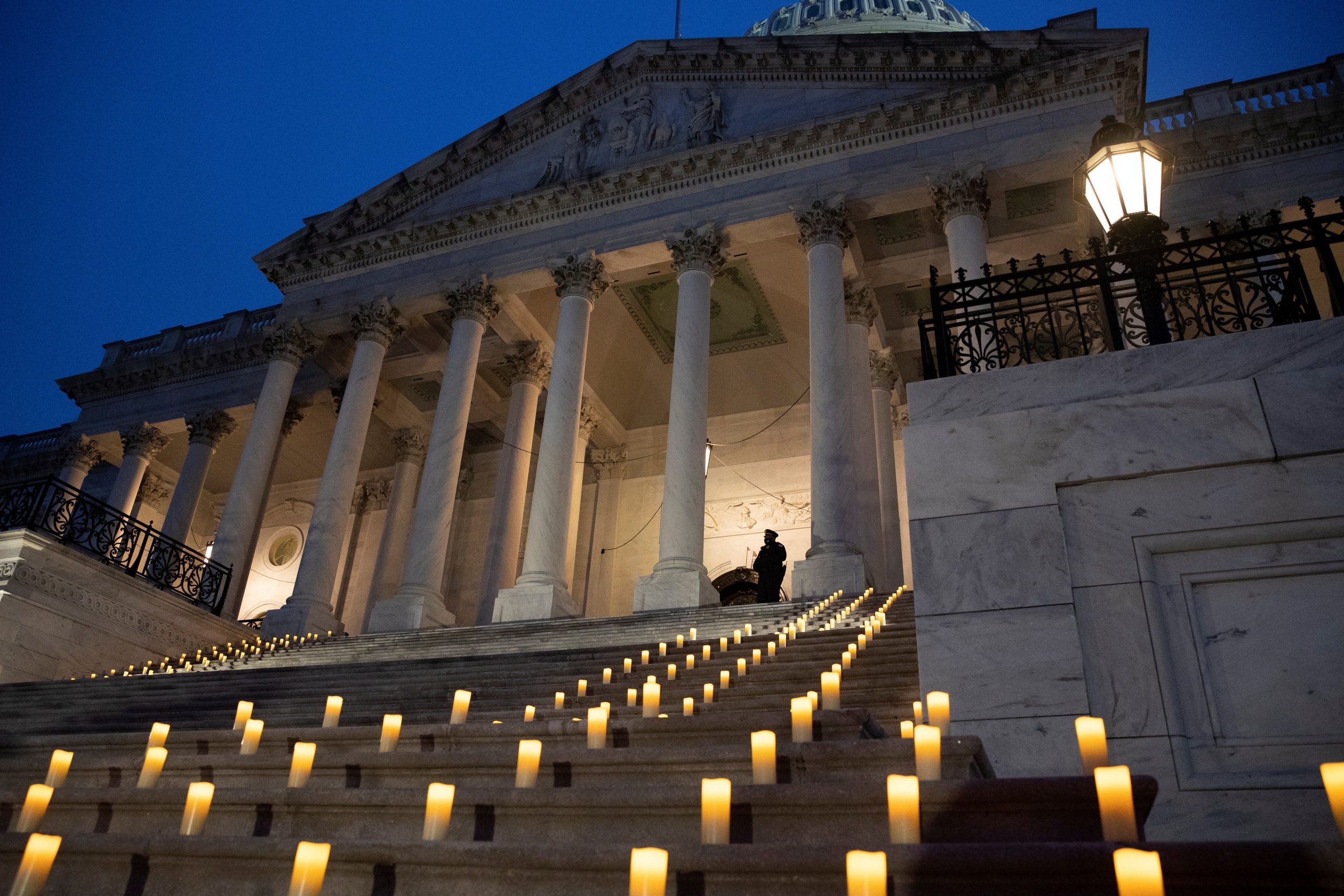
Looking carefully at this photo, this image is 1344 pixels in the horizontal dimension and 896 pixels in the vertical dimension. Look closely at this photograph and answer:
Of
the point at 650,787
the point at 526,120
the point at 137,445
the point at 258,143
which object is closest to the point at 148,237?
the point at 258,143

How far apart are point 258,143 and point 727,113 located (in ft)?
586

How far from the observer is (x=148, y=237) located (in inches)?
5768

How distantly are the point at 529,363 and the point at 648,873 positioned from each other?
22.3m

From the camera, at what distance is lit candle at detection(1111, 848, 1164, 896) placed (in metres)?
2.53

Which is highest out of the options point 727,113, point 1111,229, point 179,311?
point 179,311

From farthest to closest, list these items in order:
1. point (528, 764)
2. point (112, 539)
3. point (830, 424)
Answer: point (112, 539) → point (830, 424) → point (528, 764)

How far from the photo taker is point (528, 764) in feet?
15.6

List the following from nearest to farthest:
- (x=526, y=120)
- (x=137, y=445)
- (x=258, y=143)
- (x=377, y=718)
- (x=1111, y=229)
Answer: (x=1111, y=229) → (x=377, y=718) → (x=526, y=120) → (x=137, y=445) → (x=258, y=143)

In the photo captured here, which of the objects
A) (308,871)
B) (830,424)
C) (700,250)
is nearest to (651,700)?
(308,871)

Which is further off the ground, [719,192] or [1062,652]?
[719,192]

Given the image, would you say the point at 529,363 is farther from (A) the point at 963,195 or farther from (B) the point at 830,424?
(A) the point at 963,195

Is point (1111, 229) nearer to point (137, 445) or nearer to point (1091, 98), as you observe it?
point (1091, 98)

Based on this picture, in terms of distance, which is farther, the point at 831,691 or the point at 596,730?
the point at 831,691

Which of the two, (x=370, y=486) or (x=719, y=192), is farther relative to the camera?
(x=370, y=486)
